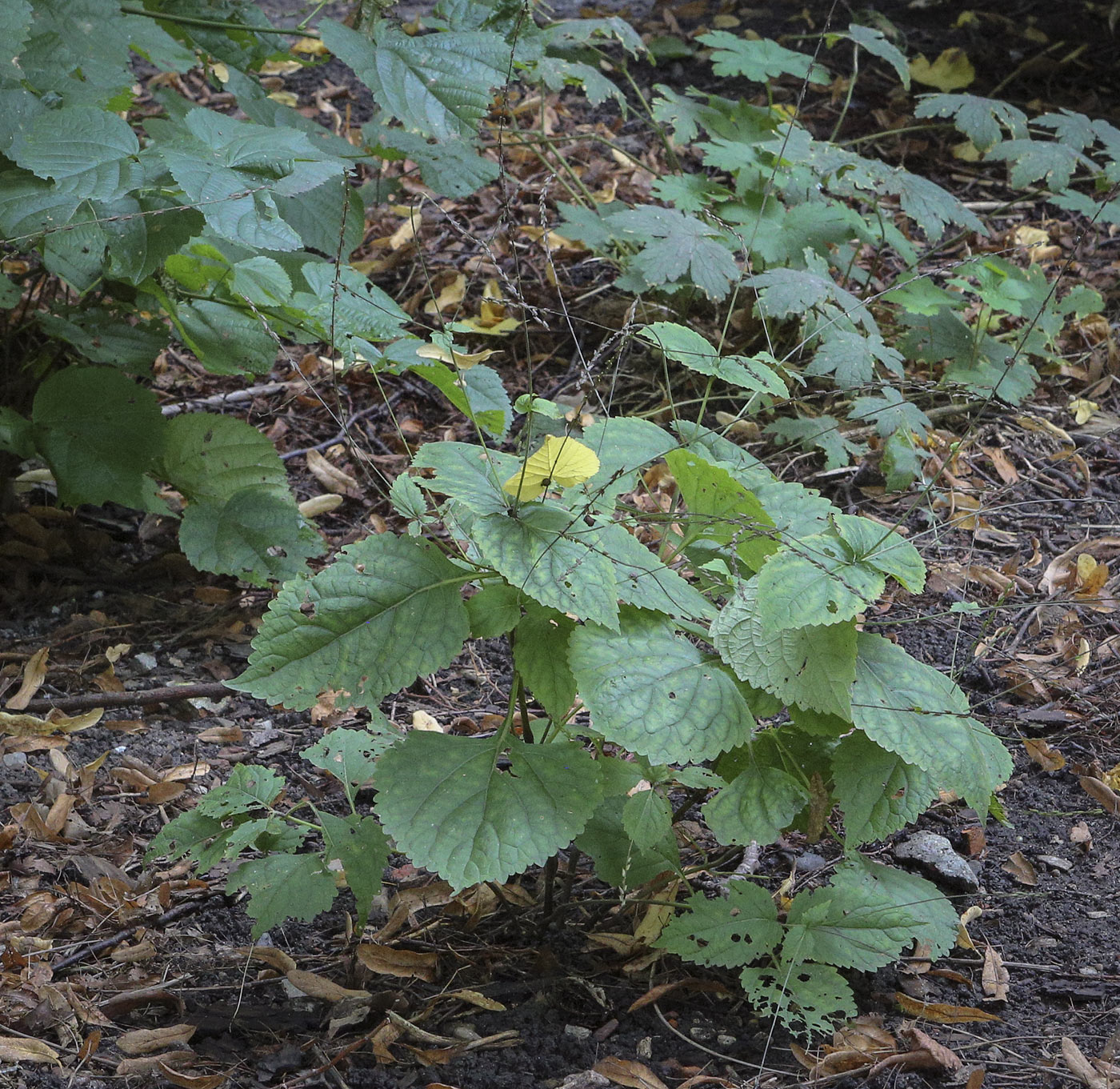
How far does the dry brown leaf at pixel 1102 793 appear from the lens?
6.89 feet

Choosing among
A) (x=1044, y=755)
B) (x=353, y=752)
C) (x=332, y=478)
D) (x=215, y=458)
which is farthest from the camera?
(x=332, y=478)

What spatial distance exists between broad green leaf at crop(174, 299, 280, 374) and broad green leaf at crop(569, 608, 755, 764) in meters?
1.49

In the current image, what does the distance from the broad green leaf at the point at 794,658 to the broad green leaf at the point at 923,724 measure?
0.06 m

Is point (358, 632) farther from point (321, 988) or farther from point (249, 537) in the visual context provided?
point (249, 537)

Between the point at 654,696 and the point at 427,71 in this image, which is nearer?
the point at 654,696

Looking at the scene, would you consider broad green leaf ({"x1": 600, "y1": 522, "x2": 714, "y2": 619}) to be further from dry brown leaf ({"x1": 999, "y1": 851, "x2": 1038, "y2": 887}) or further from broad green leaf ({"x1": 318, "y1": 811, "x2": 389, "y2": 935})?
dry brown leaf ({"x1": 999, "y1": 851, "x2": 1038, "y2": 887})

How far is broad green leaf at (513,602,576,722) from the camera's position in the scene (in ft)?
5.26

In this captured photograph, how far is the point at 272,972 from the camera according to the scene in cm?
181

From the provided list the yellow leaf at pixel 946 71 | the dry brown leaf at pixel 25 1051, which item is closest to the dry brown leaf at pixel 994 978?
the dry brown leaf at pixel 25 1051

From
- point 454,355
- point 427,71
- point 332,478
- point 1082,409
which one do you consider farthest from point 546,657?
point 1082,409

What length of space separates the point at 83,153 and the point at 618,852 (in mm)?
1527

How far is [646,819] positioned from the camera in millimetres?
1641

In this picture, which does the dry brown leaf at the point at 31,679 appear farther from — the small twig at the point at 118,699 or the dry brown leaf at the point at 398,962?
the dry brown leaf at the point at 398,962

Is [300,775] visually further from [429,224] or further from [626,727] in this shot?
[429,224]
